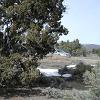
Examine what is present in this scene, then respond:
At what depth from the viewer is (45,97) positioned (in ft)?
77.4

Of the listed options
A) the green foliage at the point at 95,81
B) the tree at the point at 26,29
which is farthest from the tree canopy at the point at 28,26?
the green foliage at the point at 95,81

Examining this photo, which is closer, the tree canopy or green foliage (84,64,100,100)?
green foliage (84,64,100,100)

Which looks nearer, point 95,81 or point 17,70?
point 95,81

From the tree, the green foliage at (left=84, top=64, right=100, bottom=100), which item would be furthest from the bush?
the green foliage at (left=84, top=64, right=100, bottom=100)

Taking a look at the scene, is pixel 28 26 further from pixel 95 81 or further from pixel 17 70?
pixel 95 81

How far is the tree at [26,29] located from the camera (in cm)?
2483

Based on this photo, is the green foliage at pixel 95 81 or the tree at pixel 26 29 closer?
the green foliage at pixel 95 81

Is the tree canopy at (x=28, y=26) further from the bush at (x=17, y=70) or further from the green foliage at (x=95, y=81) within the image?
the green foliage at (x=95, y=81)

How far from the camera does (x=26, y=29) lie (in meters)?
25.5

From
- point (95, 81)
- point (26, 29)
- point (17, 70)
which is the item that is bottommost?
point (17, 70)

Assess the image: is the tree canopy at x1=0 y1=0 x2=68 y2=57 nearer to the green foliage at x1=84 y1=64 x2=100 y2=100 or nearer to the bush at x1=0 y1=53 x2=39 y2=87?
the bush at x1=0 y1=53 x2=39 y2=87

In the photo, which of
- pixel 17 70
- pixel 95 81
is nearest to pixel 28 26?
pixel 17 70

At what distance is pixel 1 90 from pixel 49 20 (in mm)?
5666

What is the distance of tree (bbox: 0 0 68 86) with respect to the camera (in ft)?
→ 81.5
